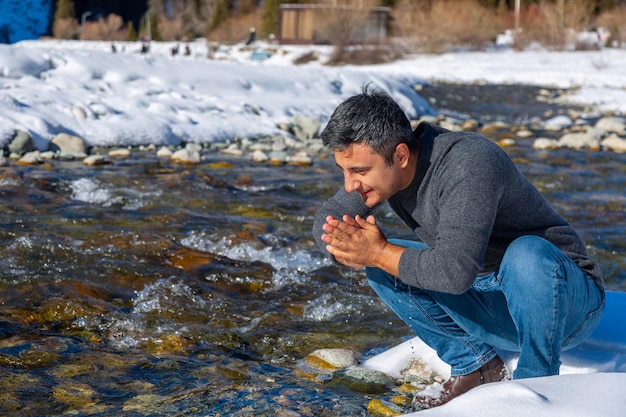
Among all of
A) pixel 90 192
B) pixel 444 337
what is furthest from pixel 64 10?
pixel 444 337

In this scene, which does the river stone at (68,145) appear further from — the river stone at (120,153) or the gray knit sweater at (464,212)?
the gray knit sweater at (464,212)

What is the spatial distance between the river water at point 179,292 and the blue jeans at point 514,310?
0.37m

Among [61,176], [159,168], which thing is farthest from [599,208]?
[61,176]

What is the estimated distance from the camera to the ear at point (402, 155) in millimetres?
2326

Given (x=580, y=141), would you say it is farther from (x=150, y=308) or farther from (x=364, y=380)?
(x=364, y=380)

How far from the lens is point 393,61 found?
95.9 feet

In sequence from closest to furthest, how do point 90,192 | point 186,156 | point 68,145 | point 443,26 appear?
point 90,192
point 186,156
point 68,145
point 443,26

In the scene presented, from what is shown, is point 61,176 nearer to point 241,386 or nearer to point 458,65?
point 241,386

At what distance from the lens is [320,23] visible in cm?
3359

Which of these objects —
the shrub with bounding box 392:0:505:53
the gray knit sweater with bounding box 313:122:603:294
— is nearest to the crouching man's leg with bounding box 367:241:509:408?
the gray knit sweater with bounding box 313:122:603:294

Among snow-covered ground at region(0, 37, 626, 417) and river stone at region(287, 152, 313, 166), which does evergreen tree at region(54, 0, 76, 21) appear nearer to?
snow-covered ground at region(0, 37, 626, 417)

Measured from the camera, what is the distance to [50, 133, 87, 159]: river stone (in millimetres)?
8227

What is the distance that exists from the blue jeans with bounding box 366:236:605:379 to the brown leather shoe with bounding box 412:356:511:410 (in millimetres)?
24

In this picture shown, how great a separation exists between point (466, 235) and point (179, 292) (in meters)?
2.11
